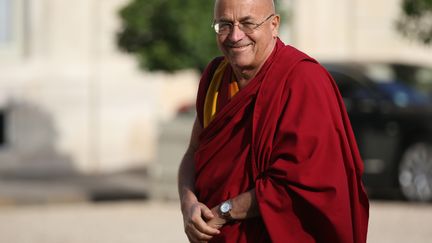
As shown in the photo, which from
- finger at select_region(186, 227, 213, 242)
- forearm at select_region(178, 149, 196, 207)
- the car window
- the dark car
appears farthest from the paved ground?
finger at select_region(186, 227, 213, 242)

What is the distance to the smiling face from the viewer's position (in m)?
4.27

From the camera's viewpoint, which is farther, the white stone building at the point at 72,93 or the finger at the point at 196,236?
the white stone building at the point at 72,93

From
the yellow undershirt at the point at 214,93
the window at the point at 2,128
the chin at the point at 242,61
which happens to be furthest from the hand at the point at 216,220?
the window at the point at 2,128

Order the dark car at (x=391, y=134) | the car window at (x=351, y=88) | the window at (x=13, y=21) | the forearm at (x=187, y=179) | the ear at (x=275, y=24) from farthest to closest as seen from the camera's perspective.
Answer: the window at (x=13, y=21)
the car window at (x=351, y=88)
the dark car at (x=391, y=134)
the forearm at (x=187, y=179)
the ear at (x=275, y=24)

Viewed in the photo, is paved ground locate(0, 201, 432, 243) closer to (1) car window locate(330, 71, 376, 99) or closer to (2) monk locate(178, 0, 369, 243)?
(1) car window locate(330, 71, 376, 99)

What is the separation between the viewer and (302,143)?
161 inches

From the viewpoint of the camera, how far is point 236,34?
168 inches

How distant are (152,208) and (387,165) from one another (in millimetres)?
2457

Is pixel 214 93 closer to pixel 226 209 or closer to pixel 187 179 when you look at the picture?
pixel 187 179

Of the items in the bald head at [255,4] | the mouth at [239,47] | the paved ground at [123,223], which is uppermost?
the bald head at [255,4]

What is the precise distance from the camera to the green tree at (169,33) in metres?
12.7

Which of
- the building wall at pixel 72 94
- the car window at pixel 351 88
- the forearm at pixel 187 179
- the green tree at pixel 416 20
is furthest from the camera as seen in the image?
the building wall at pixel 72 94

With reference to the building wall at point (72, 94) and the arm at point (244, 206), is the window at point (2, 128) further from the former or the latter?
the arm at point (244, 206)

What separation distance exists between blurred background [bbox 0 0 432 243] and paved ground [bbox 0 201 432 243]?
0.06 feet
